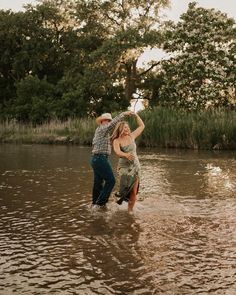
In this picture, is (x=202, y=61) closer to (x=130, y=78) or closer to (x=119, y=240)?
(x=130, y=78)

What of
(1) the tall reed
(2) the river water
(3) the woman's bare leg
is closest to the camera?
(2) the river water

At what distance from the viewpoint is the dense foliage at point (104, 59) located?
34.9 meters

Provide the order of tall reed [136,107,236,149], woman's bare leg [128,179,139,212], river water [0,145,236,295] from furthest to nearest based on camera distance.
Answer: tall reed [136,107,236,149] → woman's bare leg [128,179,139,212] → river water [0,145,236,295]

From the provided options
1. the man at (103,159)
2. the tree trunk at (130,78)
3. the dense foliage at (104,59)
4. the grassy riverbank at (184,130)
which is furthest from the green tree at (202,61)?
the man at (103,159)

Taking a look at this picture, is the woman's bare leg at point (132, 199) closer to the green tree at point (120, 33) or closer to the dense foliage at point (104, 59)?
the dense foliage at point (104, 59)

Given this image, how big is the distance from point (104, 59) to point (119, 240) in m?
34.6

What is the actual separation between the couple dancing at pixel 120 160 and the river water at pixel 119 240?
11.8 inches

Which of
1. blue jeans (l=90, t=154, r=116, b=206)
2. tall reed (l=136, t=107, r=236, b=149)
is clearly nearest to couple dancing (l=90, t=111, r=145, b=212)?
blue jeans (l=90, t=154, r=116, b=206)

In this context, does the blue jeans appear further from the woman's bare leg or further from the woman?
the woman's bare leg

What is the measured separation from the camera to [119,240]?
661cm

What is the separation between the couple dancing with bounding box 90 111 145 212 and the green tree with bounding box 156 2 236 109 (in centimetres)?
2560

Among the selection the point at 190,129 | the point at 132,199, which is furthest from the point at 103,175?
the point at 190,129

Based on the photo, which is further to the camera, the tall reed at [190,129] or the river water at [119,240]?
the tall reed at [190,129]

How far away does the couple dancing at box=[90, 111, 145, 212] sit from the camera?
28.6 ft
